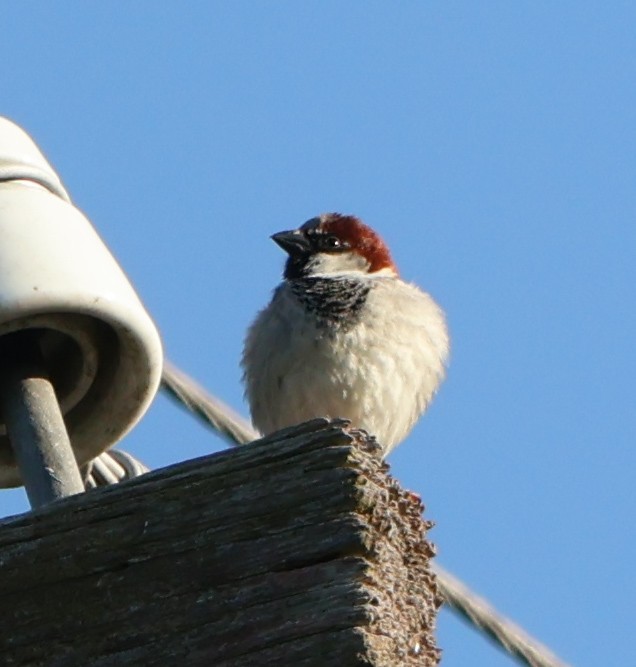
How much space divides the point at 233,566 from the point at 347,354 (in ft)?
8.94

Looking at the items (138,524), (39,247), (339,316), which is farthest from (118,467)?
(339,316)

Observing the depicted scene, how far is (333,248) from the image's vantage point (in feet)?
15.4

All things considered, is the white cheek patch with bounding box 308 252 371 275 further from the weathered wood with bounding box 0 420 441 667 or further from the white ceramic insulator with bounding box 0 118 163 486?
the weathered wood with bounding box 0 420 441 667

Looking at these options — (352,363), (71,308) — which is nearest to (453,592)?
(352,363)

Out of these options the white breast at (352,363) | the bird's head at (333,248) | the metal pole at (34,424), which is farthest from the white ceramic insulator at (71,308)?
the bird's head at (333,248)

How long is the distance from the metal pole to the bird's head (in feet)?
9.08

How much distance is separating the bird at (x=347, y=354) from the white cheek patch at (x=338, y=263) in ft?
0.51

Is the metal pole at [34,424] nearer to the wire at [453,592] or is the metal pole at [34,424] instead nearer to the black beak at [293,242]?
the wire at [453,592]

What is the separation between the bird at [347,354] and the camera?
3936 millimetres

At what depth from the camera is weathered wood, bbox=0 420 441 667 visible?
1.15 m

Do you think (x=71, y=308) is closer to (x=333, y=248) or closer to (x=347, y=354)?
(x=347, y=354)

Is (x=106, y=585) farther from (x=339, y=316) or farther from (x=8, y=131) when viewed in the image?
(x=339, y=316)

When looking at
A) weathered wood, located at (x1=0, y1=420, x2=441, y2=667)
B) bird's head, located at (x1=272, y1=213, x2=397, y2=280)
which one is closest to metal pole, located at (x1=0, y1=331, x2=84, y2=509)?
weathered wood, located at (x1=0, y1=420, x2=441, y2=667)

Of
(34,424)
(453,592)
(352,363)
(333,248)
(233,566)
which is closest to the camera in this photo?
(233,566)
